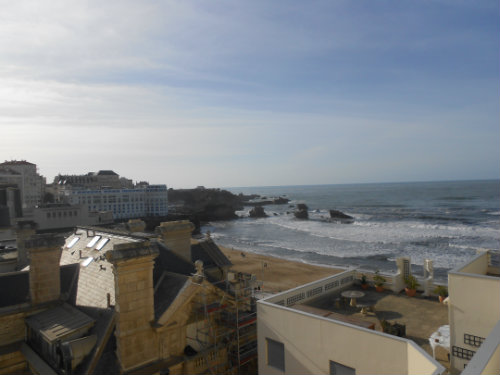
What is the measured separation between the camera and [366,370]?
8094 millimetres

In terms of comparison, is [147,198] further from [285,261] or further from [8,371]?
[8,371]

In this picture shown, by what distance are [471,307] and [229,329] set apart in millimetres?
6568

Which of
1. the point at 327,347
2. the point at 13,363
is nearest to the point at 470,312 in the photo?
the point at 327,347

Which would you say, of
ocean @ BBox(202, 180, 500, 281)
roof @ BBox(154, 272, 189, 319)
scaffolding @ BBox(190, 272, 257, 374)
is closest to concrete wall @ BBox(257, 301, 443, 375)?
scaffolding @ BBox(190, 272, 257, 374)

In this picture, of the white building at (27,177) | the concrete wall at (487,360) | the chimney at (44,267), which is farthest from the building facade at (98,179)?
the concrete wall at (487,360)

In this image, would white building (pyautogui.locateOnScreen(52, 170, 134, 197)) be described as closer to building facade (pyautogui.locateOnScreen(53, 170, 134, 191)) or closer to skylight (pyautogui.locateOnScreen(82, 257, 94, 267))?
building facade (pyautogui.locateOnScreen(53, 170, 134, 191))

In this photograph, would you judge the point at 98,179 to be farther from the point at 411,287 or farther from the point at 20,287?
the point at 411,287

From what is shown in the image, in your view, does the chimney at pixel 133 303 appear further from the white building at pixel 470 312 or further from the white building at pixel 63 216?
the white building at pixel 63 216

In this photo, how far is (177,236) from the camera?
14.2m

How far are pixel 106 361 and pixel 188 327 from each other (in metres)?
2.16

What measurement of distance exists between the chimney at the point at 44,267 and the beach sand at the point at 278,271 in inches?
873

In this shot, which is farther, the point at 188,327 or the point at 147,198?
the point at 147,198

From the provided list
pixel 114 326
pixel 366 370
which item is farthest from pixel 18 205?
pixel 366 370

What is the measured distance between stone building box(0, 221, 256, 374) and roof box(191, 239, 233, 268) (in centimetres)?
245
